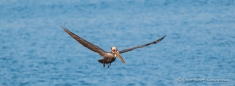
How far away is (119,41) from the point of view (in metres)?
32.3

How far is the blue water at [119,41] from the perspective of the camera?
2447 centimetres

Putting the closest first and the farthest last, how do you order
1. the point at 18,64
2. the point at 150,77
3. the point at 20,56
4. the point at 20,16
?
the point at 150,77, the point at 18,64, the point at 20,56, the point at 20,16

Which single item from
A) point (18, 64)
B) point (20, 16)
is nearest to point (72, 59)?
point (18, 64)

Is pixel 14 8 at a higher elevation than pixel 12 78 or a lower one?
higher

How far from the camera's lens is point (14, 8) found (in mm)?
46344

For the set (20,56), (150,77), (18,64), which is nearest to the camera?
(150,77)

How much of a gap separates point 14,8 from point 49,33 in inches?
421

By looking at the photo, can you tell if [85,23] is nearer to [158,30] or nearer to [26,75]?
[158,30]

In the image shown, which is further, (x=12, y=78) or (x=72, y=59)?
(x=72, y=59)

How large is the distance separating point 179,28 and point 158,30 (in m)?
1.41

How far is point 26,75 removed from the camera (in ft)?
83.5

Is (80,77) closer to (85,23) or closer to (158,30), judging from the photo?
(158,30)

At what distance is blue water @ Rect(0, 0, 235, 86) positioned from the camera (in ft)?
80.3

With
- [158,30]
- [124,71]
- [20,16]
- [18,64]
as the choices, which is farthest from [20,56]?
[20,16]
